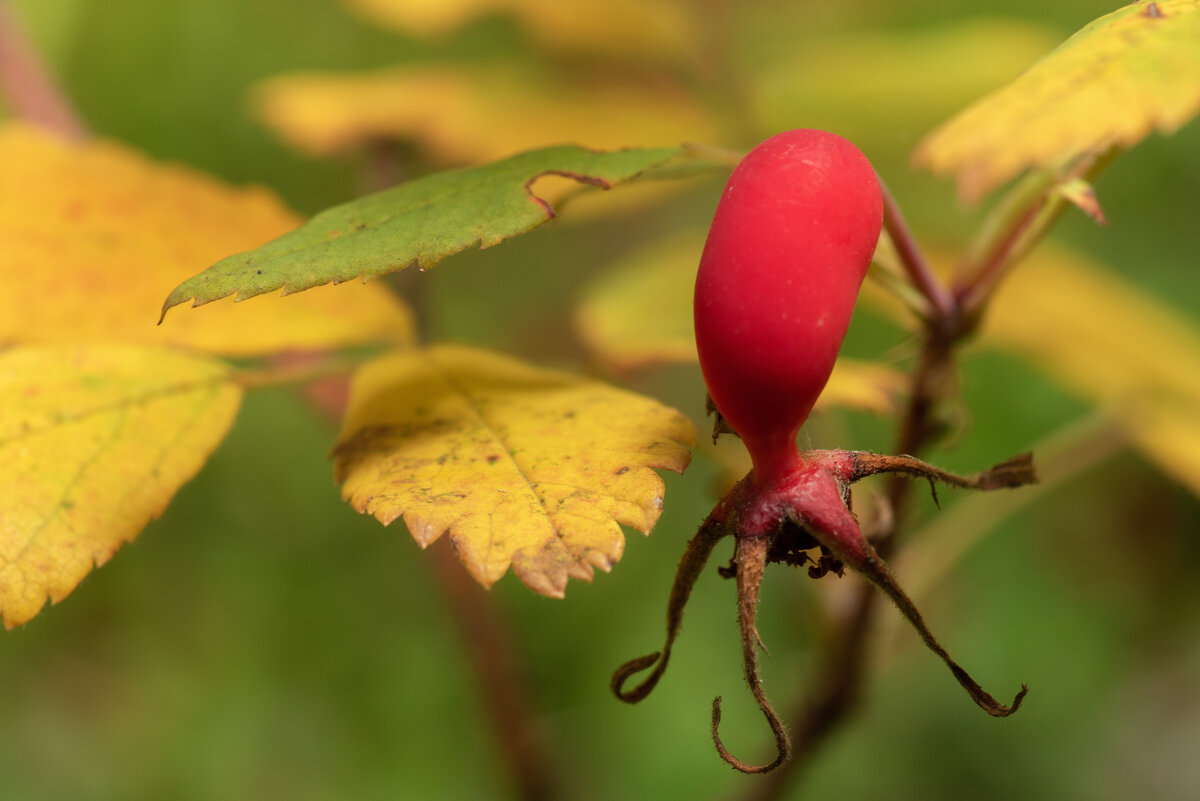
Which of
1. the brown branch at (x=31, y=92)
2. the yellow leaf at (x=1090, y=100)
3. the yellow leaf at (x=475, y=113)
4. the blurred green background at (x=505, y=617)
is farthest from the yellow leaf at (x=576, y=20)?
the yellow leaf at (x=1090, y=100)

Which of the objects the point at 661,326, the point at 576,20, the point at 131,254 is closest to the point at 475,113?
the point at 576,20

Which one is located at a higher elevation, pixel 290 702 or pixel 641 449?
pixel 641 449

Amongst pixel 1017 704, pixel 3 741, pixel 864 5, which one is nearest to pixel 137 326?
pixel 1017 704

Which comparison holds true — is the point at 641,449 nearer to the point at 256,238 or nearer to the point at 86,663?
the point at 256,238

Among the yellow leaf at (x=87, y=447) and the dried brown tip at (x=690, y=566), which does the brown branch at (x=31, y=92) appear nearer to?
the yellow leaf at (x=87, y=447)

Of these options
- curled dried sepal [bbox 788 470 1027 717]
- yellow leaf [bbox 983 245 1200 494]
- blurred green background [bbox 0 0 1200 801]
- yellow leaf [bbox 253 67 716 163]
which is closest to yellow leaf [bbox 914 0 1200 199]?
curled dried sepal [bbox 788 470 1027 717]

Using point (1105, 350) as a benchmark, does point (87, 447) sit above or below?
above

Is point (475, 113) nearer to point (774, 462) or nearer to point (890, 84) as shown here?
point (890, 84)
